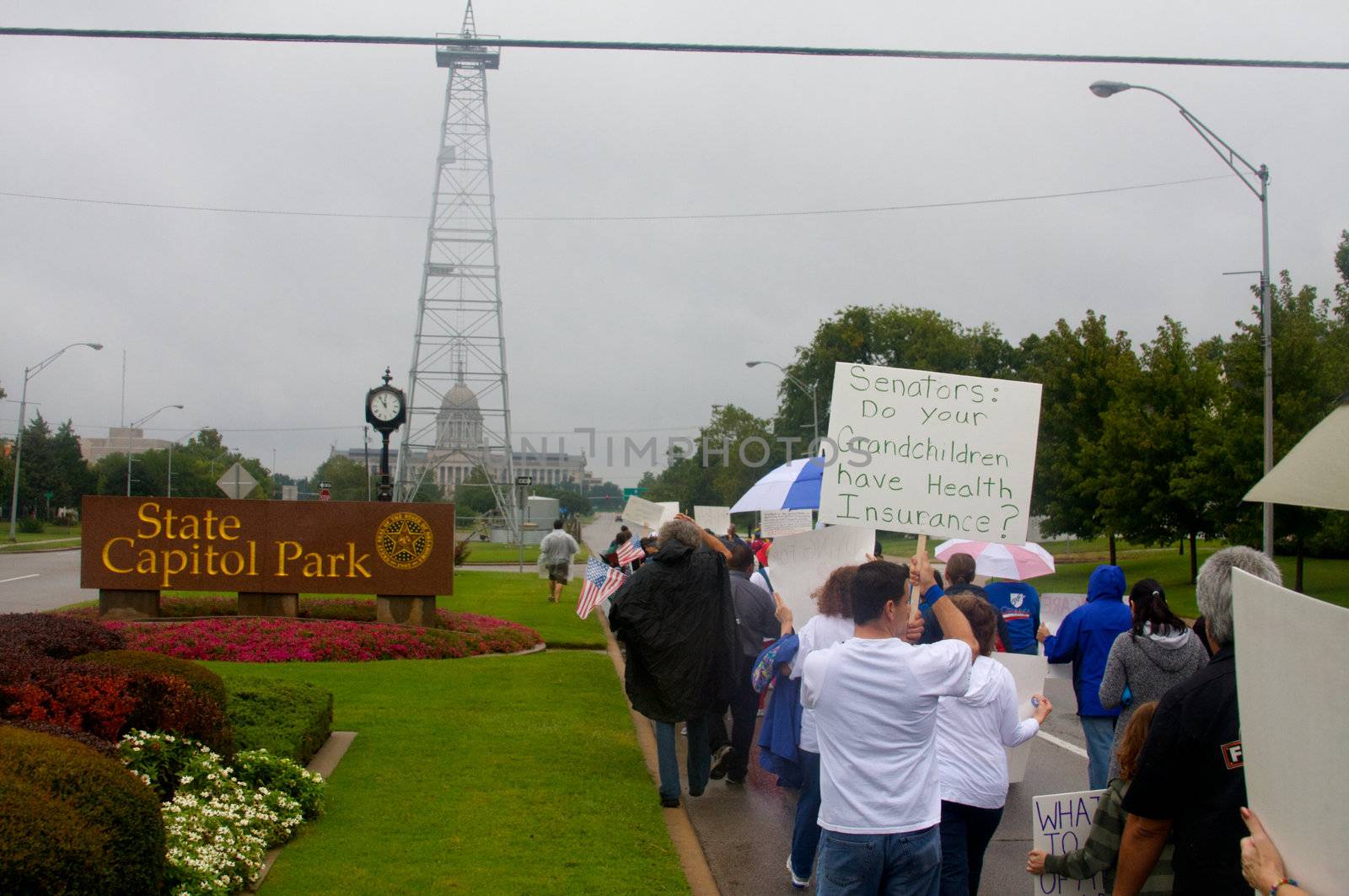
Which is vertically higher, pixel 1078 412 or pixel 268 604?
pixel 1078 412

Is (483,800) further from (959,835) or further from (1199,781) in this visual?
(1199,781)

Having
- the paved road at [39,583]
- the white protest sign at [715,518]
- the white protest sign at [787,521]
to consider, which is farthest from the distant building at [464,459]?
the white protest sign at [787,521]

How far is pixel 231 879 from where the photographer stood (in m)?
5.62

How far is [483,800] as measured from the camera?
774 centimetres

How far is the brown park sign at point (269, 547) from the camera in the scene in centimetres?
1773

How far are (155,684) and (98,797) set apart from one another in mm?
2360

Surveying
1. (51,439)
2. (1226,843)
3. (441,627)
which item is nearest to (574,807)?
(1226,843)

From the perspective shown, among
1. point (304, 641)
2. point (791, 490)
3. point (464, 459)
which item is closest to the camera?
point (791, 490)

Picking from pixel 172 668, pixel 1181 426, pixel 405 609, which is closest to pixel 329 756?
pixel 172 668

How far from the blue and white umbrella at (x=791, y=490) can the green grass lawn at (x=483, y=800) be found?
10.8 feet

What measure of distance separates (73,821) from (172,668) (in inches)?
125

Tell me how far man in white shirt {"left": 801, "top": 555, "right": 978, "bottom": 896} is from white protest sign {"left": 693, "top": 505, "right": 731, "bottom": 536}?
1565 cm

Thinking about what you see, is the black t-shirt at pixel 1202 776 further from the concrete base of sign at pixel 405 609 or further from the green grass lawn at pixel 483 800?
the concrete base of sign at pixel 405 609

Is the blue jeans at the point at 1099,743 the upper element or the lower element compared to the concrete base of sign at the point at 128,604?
upper
